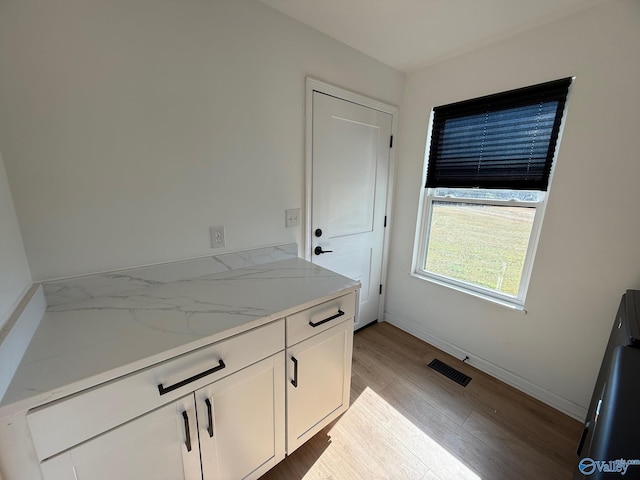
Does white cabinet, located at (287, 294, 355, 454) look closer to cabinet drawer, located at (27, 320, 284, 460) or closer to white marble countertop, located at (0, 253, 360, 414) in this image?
white marble countertop, located at (0, 253, 360, 414)

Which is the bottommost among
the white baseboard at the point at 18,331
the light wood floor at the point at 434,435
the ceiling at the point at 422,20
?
the light wood floor at the point at 434,435

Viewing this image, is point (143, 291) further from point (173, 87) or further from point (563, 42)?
point (563, 42)

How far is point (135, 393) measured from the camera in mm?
771

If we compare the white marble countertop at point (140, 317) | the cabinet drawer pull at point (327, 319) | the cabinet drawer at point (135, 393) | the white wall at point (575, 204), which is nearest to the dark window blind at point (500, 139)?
the white wall at point (575, 204)

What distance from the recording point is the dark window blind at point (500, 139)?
1.57 meters

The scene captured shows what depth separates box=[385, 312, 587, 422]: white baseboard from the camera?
164 cm

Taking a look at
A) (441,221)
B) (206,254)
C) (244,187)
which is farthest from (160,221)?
(441,221)

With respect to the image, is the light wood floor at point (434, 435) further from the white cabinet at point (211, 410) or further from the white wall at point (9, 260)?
the white wall at point (9, 260)

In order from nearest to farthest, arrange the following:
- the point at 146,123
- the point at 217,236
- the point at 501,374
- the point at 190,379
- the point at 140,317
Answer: the point at 190,379 → the point at 140,317 → the point at 146,123 → the point at 217,236 → the point at 501,374

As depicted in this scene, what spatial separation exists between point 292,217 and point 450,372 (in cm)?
170

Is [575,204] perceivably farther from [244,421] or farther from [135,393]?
[135,393]

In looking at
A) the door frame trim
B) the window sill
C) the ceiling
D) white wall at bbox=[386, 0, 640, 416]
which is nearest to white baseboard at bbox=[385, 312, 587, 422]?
white wall at bbox=[386, 0, 640, 416]

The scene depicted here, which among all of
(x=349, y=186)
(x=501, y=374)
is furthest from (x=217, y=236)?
(x=501, y=374)

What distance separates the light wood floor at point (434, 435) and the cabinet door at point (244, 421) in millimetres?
282
